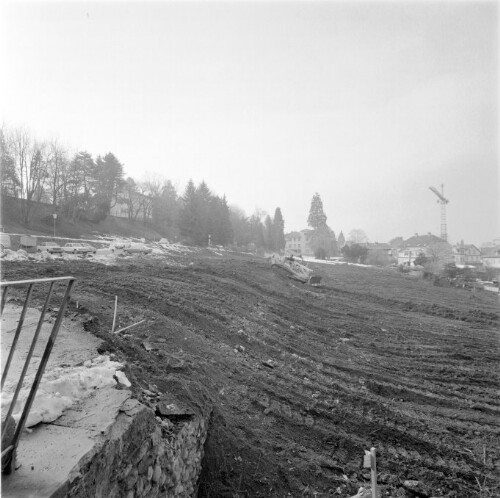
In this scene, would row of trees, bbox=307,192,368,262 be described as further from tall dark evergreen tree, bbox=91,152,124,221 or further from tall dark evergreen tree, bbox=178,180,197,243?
tall dark evergreen tree, bbox=91,152,124,221

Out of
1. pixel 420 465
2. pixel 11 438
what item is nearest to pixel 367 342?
pixel 420 465

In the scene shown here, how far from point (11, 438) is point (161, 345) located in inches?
159

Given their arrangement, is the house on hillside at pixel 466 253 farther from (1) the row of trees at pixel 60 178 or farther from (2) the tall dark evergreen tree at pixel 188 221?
(1) the row of trees at pixel 60 178

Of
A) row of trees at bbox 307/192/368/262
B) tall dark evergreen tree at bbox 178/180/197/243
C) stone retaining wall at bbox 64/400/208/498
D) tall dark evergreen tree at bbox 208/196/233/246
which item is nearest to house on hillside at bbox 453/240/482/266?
row of trees at bbox 307/192/368/262

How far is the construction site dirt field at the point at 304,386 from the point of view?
185 inches

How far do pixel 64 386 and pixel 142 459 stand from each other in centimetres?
105

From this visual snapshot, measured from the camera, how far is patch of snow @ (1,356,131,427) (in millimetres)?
2770

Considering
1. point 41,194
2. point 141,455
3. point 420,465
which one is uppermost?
point 41,194

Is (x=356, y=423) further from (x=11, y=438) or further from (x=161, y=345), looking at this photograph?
(x=11, y=438)

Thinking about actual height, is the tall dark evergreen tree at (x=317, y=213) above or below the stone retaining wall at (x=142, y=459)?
above

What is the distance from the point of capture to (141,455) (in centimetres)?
310

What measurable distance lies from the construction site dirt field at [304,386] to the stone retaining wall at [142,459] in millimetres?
447

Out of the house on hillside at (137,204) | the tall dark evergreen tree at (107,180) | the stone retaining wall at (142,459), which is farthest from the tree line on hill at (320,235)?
the stone retaining wall at (142,459)

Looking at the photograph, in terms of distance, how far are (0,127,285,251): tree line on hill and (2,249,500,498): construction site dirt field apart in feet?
74.6
